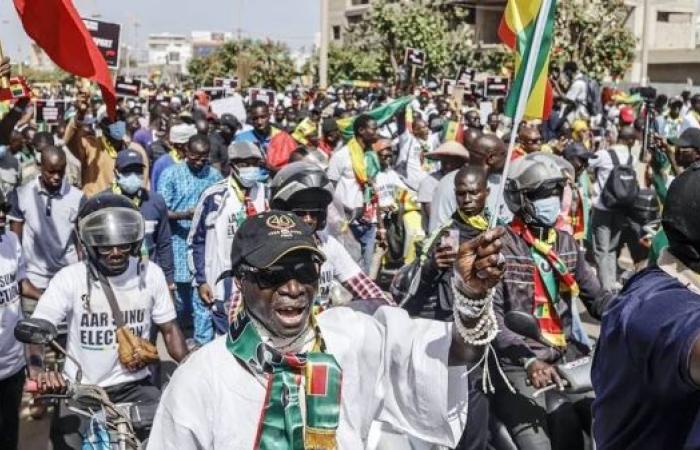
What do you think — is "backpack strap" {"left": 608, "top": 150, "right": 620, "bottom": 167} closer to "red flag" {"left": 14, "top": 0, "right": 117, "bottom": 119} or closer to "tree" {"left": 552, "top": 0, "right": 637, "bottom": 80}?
"red flag" {"left": 14, "top": 0, "right": 117, "bottom": 119}

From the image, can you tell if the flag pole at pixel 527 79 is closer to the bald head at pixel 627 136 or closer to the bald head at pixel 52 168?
the bald head at pixel 52 168

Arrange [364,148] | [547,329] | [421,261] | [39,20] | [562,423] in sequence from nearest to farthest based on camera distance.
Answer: [562,423] → [547,329] → [421,261] → [39,20] → [364,148]

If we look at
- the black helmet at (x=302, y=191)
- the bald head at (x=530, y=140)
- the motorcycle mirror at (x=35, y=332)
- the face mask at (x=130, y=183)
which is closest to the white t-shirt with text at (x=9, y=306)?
the motorcycle mirror at (x=35, y=332)

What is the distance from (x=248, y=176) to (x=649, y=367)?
170 inches

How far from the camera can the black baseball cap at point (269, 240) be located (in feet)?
8.18

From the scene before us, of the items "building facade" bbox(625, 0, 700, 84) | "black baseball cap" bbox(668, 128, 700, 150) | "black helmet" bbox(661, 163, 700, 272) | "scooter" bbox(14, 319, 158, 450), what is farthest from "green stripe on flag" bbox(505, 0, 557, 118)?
"building facade" bbox(625, 0, 700, 84)

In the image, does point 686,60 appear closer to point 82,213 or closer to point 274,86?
point 274,86

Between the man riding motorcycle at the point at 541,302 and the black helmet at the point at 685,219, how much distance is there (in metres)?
1.72

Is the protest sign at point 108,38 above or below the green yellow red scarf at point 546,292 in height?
above

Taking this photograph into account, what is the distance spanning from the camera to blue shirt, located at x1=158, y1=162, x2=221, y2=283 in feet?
26.5

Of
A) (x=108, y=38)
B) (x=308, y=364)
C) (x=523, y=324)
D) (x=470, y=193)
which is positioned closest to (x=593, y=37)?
(x=108, y=38)

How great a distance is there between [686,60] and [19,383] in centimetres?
4369

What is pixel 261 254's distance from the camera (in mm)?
2498

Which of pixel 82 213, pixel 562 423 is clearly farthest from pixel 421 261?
pixel 82 213
